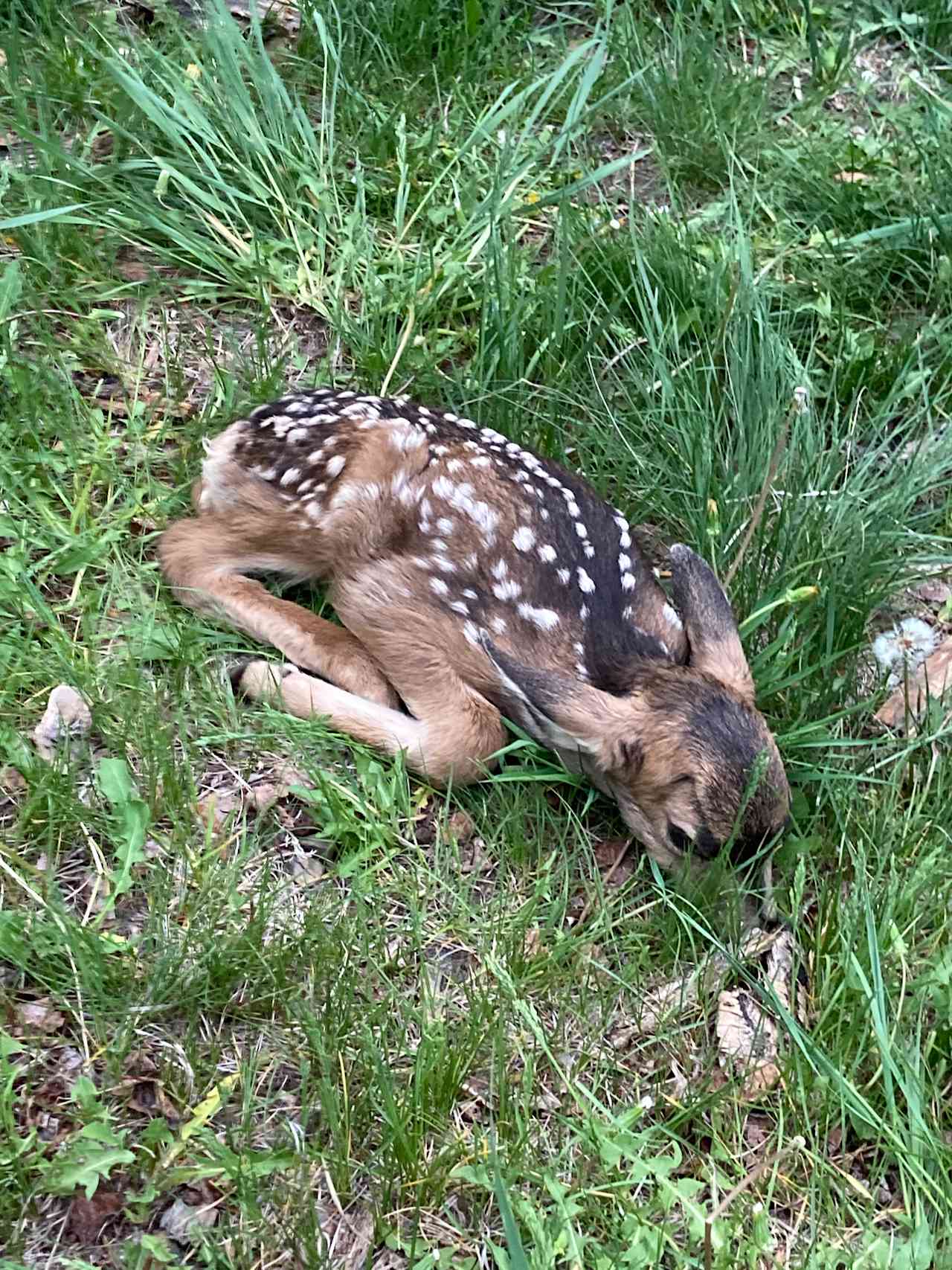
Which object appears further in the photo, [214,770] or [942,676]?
[942,676]

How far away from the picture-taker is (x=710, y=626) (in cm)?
351

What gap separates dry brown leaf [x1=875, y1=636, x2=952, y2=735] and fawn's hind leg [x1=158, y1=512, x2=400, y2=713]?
4.54 ft

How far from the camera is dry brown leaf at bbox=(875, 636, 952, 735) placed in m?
3.66

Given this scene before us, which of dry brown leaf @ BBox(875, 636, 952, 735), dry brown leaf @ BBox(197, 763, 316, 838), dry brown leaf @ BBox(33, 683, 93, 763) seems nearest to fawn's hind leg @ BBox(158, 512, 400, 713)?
dry brown leaf @ BBox(197, 763, 316, 838)

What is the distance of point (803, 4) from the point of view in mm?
5453

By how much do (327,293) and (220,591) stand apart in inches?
49.1

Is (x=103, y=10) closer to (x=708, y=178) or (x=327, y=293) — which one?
(x=327, y=293)

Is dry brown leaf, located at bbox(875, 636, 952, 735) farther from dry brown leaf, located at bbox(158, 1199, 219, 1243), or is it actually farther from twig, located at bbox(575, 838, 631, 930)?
dry brown leaf, located at bbox(158, 1199, 219, 1243)

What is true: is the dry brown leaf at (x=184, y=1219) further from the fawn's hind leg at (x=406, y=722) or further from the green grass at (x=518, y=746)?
the fawn's hind leg at (x=406, y=722)

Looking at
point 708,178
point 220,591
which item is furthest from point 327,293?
point 708,178

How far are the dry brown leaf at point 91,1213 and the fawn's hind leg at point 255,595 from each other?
1.49 m

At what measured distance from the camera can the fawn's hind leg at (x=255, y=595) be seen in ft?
12.3

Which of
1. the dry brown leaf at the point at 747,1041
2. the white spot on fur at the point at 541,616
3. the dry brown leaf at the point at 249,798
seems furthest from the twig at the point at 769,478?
the dry brown leaf at the point at 249,798

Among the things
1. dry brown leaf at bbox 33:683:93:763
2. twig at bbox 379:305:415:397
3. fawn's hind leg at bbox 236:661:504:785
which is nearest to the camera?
dry brown leaf at bbox 33:683:93:763
